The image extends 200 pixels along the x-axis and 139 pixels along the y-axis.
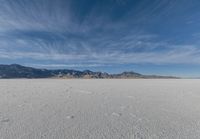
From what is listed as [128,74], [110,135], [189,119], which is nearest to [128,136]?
[110,135]

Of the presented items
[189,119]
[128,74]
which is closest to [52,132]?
[189,119]

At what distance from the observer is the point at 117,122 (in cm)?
369

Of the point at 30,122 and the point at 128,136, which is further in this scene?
the point at 30,122

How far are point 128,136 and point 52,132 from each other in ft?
4.42

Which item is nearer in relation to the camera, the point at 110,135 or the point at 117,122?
the point at 110,135

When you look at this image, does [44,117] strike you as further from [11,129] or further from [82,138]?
[82,138]

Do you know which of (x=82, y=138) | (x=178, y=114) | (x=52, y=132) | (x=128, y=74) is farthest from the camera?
Answer: (x=128, y=74)

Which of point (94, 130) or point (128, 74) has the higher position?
point (128, 74)

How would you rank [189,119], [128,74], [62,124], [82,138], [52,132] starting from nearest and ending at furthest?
1. [82,138]
2. [52,132]
3. [62,124]
4. [189,119]
5. [128,74]

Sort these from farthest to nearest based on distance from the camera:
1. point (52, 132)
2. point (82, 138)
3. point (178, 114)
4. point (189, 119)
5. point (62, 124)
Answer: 1. point (178, 114)
2. point (189, 119)
3. point (62, 124)
4. point (52, 132)
5. point (82, 138)

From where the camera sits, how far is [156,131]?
314 centimetres

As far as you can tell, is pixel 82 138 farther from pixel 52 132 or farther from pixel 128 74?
pixel 128 74

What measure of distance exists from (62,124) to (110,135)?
1.11m

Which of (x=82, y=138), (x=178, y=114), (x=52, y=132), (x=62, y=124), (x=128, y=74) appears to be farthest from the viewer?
(x=128, y=74)
